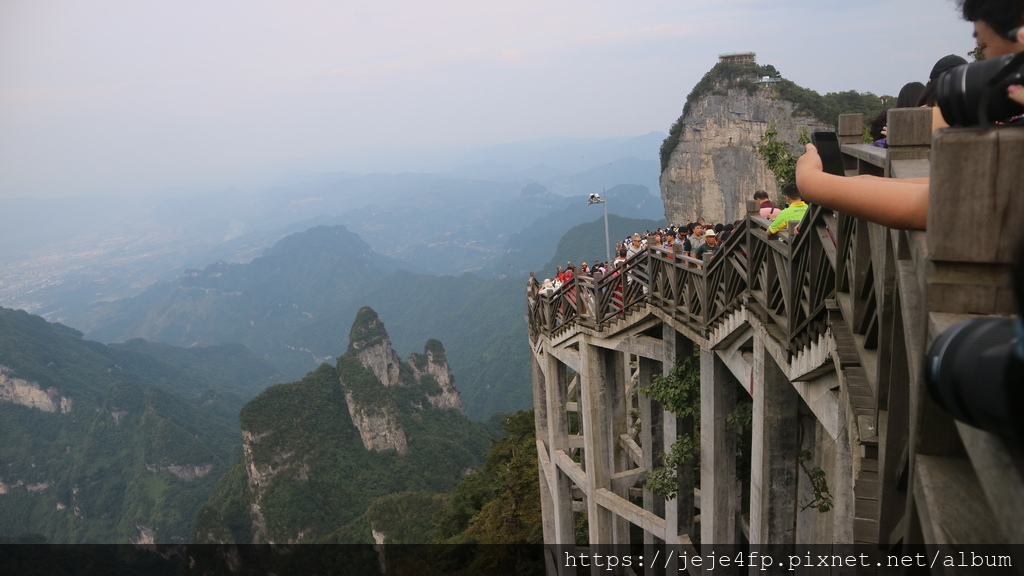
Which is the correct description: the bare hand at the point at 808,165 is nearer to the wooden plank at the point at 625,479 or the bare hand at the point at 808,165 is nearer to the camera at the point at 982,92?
the camera at the point at 982,92

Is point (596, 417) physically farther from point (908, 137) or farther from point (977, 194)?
point (977, 194)

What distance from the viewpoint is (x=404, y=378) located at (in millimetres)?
81750

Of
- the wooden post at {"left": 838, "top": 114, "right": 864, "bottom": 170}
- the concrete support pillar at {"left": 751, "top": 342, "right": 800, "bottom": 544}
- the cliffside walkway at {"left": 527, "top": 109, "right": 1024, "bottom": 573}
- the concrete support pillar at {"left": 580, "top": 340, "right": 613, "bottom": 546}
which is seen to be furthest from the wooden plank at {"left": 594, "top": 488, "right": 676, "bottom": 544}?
the wooden post at {"left": 838, "top": 114, "right": 864, "bottom": 170}

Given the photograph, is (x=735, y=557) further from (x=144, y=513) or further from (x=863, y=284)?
(x=144, y=513)

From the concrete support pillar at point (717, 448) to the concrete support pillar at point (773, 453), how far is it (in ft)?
3.59

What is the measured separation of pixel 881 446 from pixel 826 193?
1048 mm

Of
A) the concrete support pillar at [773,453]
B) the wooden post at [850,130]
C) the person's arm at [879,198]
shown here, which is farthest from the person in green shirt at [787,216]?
the person's arm at [879,198]

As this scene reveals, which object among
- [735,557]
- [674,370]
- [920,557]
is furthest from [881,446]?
[735,557]

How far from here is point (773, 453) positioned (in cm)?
620

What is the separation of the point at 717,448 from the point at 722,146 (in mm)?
51630

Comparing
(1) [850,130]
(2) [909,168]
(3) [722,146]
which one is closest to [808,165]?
→ (2) [909,168]

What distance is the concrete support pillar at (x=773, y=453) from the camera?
234 inches

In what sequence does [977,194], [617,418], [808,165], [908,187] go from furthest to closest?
[617,418] → [808,165] → [908,187] → [977,194]

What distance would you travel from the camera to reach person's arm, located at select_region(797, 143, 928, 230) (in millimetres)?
1620
